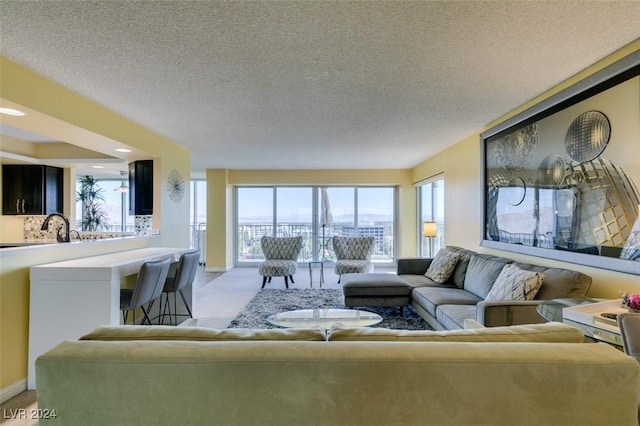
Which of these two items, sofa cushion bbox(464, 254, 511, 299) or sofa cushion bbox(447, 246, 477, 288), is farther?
sofa cushion bbox(447, 246, 477, 288)

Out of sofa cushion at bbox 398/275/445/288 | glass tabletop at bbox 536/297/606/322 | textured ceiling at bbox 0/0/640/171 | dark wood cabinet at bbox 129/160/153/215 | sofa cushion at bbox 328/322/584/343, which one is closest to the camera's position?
sofa cushion at bbox 328/322/584/343

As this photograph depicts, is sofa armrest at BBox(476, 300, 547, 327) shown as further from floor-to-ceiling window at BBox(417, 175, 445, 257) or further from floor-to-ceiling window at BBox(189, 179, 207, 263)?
floor-to-ceiling window at BBox(189, 179, 207, 263)

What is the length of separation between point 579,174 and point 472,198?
1.91m

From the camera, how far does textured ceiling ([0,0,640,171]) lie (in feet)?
5.77

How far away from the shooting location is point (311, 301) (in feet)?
16.4

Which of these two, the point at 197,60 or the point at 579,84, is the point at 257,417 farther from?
the point at 579,84

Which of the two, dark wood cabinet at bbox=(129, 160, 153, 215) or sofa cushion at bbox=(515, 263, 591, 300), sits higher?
dark wood cabinet at bbox=(129, 160, 153, 215)

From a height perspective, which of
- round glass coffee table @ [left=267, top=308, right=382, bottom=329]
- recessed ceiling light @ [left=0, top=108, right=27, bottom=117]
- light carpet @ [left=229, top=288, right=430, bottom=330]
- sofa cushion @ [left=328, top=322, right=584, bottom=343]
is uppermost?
recessed ceiling light @ [left=0, top=108, right=27, bottom=117]

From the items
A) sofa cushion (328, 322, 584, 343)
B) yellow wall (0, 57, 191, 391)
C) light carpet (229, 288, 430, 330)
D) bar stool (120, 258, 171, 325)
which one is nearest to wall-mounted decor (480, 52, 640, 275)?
sofa cushion (328, 322, 584, 343)

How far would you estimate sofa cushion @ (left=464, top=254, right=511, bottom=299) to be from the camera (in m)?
3.26

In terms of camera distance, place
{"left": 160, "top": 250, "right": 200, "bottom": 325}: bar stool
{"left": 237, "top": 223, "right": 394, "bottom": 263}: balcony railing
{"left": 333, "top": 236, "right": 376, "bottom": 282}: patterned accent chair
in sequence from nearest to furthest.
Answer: {"left": 160, "top": 250, "right": 200, "bottom": 325}: bar stool, {"left": 333, "top": 236, "right": 376, "bottom": 282}: patterned accent chair, {"left": 237, "top": 223, "right": 394, "bottom": 263}: balcony railing

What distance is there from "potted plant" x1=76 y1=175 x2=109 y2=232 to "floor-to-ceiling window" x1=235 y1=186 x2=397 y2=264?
3.15 m

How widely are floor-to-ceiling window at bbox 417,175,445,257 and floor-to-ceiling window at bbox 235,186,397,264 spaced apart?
0.80 m

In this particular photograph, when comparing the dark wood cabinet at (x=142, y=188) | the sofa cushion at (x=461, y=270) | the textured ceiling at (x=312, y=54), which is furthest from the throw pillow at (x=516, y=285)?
the dark wood cabinet at (x=142, y=188)
